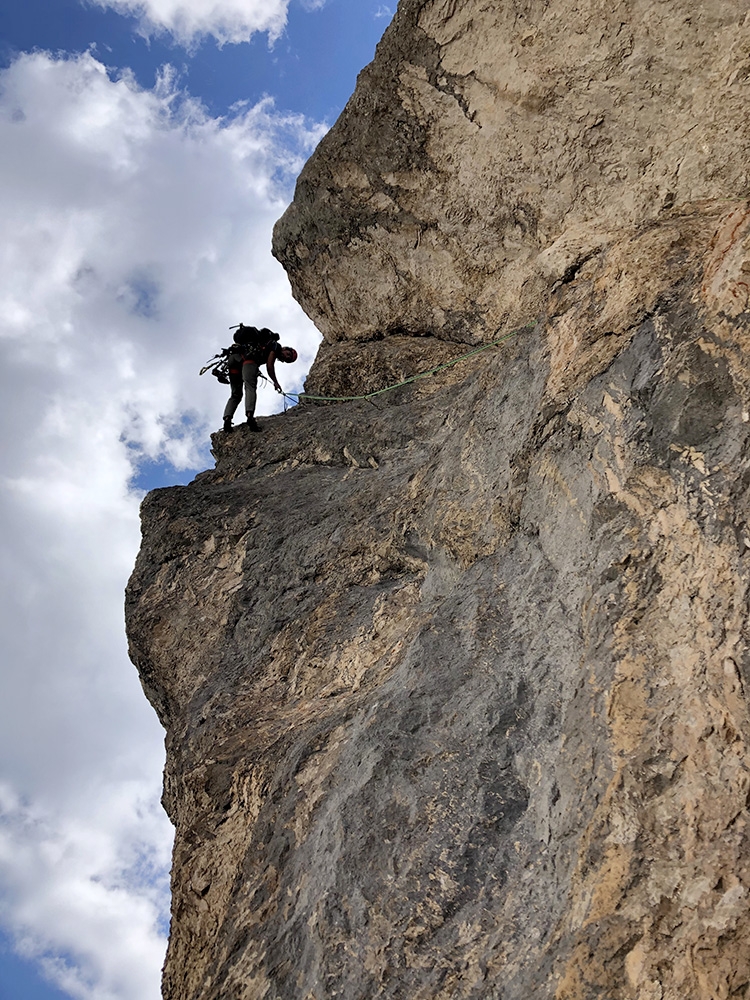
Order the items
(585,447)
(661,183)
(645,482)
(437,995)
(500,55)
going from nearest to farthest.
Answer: (437,995), (645,482), (585,447), (661,183), (500,55)

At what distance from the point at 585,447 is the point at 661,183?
336 centimetres

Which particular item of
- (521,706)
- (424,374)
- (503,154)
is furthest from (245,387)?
(521,706)

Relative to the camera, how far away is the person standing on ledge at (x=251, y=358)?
12.0 meters

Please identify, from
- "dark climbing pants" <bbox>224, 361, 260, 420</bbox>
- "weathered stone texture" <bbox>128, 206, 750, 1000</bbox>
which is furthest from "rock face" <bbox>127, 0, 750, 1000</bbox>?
Answer: "dark climbing pants" <bbox>224, 361, 260, 420</bbox>

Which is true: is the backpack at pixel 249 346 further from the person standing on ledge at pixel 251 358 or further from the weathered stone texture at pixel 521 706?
the weathered stone texture at pixel 521 706

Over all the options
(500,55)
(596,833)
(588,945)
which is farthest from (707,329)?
(500,55)

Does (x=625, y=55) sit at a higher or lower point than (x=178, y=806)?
higher

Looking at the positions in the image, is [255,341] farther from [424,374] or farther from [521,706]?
[521,706]

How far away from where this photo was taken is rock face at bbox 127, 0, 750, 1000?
13.0 ft

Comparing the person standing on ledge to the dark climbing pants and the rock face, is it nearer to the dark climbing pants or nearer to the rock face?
the dark climbing pants

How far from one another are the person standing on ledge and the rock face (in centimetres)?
166

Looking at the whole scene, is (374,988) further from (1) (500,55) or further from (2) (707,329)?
(1) (500,55)

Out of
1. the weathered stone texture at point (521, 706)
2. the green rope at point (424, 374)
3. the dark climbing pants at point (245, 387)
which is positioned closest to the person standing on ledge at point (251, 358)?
the dark climbing pants at point (245, 387)

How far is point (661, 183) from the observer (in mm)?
7203
